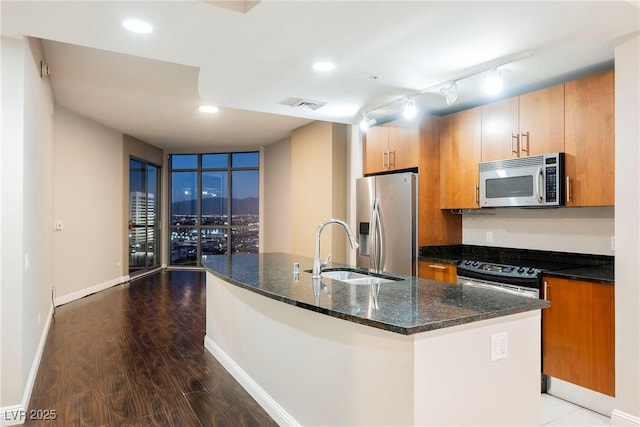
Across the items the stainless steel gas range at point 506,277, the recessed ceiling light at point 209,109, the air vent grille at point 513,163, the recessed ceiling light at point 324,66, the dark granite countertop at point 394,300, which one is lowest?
the stainless steel gas range at point 506,277

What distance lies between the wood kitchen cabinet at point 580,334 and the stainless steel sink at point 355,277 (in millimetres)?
1248

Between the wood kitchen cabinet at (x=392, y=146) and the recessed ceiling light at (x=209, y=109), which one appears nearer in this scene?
the wood kitchen cabinet at (x=392, y=146)

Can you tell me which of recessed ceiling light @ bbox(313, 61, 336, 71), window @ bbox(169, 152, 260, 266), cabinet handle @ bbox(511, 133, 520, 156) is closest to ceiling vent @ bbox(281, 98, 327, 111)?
recessed ceiling light @ bbox(313, 61, 336, 71)

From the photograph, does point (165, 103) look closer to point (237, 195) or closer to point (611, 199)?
point (237, 195)

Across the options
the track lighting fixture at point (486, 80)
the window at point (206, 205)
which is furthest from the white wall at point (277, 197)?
the track lighting fixture at point (486, 80)

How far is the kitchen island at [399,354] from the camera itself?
5.30 feet

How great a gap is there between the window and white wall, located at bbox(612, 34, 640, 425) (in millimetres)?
7047

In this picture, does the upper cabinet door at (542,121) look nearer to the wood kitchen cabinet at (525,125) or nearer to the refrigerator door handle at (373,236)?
the wood kitchen cabinet at (525,125)

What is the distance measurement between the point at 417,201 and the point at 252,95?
192 cm

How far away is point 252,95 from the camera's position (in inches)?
143

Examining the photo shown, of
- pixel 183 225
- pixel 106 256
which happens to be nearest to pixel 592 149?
pixel 106 256

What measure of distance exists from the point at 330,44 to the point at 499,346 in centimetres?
199

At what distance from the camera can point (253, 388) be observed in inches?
109

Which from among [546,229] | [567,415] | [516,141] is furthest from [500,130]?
[567,415]
